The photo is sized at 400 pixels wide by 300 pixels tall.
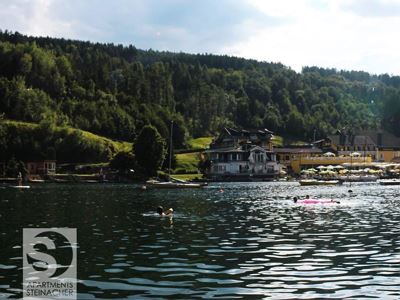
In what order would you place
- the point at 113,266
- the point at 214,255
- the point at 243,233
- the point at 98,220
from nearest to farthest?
the point at 113,266 < the point at 214,255 < the point at 243,233 < the point at 98,220

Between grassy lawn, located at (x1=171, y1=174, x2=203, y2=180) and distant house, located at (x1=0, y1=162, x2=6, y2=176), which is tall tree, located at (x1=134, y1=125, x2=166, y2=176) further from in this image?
distant house, located at (x1=0, y1=162, x2=6, y2=176)

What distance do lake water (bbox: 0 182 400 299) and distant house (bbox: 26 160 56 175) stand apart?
A: 136631mm

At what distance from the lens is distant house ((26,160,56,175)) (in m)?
194

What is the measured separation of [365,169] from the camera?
188 meters

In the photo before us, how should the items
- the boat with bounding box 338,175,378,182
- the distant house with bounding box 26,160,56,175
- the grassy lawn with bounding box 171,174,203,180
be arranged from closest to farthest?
the boat with bounding box 338,175,378,182
the grassy lawn with bounding box 171,174,203,180
the distant house with bounding box 26,160,56,175

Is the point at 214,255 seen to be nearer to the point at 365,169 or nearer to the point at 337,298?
the point at 337,298

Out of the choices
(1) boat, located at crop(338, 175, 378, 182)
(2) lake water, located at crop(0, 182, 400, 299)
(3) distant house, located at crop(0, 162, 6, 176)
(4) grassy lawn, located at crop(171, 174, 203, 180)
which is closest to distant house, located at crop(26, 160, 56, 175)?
(3) distant house, located at crop(0, 162, 6, 176)

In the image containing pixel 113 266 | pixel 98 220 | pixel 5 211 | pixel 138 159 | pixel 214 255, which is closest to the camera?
pixel 113 266

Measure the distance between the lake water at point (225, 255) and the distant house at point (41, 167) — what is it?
137 m

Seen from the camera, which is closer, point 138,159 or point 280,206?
point 280,206

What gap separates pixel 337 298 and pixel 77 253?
16590 millimetres

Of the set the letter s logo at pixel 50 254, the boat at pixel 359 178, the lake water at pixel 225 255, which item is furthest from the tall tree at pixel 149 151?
the letter s logo at pixel 50 254

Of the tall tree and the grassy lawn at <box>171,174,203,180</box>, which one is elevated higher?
the tall tree

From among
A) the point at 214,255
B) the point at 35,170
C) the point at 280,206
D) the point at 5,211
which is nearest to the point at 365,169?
the point at 35,170
